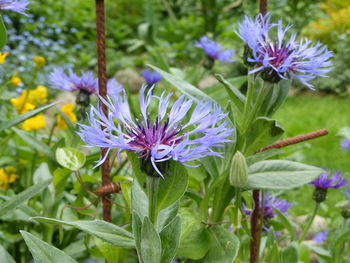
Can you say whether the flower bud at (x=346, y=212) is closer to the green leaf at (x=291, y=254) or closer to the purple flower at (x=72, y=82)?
the green leaf at (x=291, y=254)

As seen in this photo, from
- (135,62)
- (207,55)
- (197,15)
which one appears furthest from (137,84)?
(207,55)

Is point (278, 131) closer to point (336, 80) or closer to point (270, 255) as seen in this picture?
point (270, 255)

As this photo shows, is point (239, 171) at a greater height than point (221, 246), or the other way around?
point (239, 171)

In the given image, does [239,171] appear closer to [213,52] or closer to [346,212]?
[346,212]

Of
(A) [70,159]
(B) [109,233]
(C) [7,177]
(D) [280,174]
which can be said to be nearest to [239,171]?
(D) [280,174]

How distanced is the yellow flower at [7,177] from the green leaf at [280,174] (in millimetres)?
743

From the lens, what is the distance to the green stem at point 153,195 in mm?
560

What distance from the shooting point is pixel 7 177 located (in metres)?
1.24

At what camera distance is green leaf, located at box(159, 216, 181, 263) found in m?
0.57

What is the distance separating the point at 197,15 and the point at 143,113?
16.6 feet

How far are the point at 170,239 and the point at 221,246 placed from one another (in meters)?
0.14

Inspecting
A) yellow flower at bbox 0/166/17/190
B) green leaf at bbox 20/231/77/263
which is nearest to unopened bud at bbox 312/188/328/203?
green leaf at bbox 20/231/77/263

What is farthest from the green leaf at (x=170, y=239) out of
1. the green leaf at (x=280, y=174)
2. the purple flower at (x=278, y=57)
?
the purple flower at (x=278, y=57)

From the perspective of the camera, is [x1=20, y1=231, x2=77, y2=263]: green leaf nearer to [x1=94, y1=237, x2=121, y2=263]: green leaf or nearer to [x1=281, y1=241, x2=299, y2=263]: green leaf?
[x1=94, y1=237, x2=121, y2=263]: green leaf
